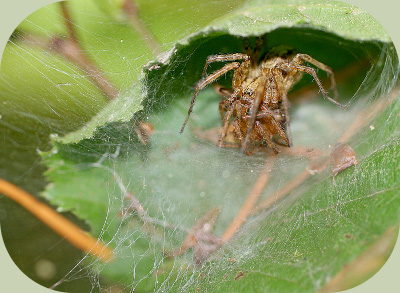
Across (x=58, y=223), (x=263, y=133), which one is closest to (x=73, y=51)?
(x=58, y=223)

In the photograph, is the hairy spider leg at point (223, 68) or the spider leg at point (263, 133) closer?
the hairy spider leg at point (223, 68)

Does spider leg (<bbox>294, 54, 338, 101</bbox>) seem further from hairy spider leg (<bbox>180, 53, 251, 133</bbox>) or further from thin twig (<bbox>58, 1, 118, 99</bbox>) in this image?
thin twig (<bbox>58, 1, 118, 99</bbox>)

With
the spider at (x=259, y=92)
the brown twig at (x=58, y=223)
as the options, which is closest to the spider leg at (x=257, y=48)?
the spider at (x=259, y=92)

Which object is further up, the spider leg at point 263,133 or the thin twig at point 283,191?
the spider leg at point 263,133

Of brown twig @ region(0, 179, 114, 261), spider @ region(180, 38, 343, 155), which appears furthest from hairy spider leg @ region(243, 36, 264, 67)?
brown twig @ region(0, 179, 114, 261)

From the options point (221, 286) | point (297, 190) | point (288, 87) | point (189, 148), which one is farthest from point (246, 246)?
point (288, 87)

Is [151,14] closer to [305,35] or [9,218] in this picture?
[305,35]

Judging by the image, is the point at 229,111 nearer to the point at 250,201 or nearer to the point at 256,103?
the point at 256,103

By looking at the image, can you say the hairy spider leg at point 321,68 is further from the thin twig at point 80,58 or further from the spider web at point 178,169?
the thin twig at point 80,58
